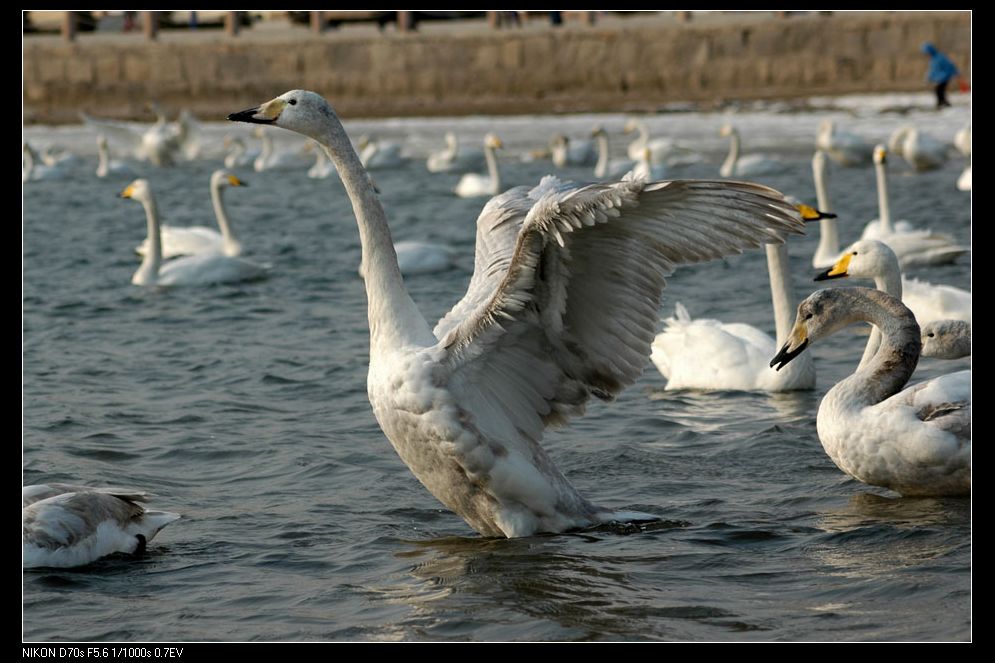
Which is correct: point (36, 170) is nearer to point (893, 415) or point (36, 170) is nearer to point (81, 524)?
point (81, 524)

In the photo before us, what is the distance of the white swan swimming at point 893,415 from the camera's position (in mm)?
6316

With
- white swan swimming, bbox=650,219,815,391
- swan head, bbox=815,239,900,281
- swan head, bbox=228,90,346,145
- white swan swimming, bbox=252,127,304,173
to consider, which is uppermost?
swan head, bbox=228,90,346,145

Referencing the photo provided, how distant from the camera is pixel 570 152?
2472 centimetres

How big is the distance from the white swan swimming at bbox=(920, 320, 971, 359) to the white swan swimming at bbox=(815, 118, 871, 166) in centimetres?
1455

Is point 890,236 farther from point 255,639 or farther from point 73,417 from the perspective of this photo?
point 255,639

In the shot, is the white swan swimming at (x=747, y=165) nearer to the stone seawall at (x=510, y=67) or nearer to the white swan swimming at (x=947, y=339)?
the stone seawall at (x=510, y=67)

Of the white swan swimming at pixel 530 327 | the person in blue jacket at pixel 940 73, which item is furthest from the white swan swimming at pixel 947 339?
the person in blue jacket at pixel 940 73

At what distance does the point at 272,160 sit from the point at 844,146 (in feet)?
33.5

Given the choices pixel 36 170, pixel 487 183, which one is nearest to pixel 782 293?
pixel 487 183

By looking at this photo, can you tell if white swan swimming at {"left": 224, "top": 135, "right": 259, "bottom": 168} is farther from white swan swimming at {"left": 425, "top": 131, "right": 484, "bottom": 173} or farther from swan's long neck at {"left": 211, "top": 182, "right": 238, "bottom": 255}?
swan's long neck at {"left": 211, "top": 182, "right": 238, "bottom": 255}

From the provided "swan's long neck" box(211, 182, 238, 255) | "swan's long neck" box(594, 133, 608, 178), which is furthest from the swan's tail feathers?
"swan's long neck" box(594, 133, 608, 178)

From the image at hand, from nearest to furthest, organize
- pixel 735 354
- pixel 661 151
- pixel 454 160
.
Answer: pixel 735 354 < pixel 661 151 < pixel 454 160

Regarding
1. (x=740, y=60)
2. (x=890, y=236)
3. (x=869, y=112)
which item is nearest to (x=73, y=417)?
(x=890, y=236)

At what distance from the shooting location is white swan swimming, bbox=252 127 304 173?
26.6 m
